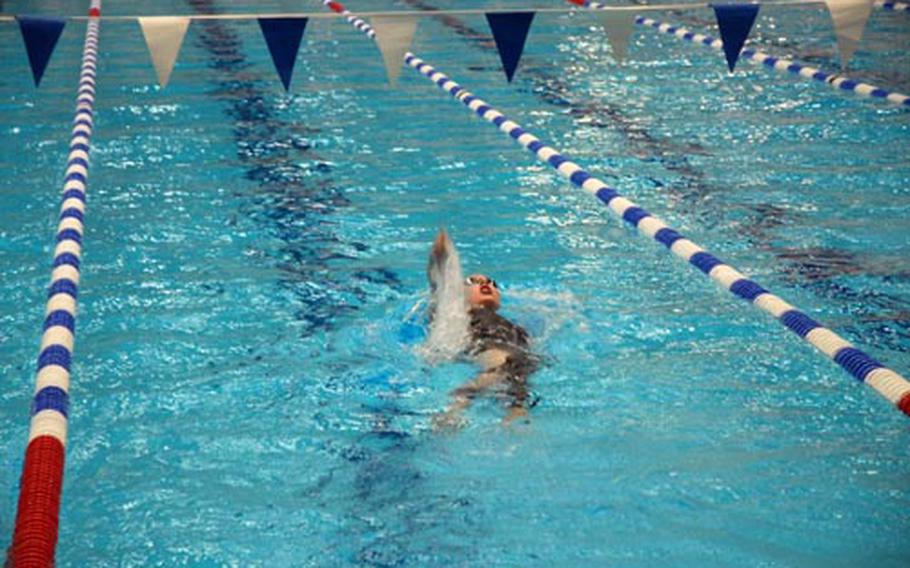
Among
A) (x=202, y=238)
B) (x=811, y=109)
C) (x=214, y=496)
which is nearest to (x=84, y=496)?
(x=214, y=496)

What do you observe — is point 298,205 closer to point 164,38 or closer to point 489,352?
point 164,38

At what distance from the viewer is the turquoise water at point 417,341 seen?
3.16 metres

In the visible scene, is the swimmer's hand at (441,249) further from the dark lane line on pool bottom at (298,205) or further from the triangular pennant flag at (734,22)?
the triangular pennant flag at (734,22)

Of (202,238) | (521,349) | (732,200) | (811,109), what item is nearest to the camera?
(521,349)

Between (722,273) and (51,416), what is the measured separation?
7.62ft

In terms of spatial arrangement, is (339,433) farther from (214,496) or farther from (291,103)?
(291,103)

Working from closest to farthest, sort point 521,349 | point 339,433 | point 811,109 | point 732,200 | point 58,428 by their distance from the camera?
point 58,428 < point 339,433 < point 521,349 < point 732,200 < point 811,109

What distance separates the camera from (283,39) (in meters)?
6.20

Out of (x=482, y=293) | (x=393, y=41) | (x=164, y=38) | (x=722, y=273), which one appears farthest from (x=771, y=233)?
(x=164, y=38)

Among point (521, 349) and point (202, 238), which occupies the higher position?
point (521, 349)

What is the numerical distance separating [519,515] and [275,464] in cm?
73

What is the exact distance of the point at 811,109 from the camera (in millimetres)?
7867

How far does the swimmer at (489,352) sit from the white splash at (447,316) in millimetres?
10

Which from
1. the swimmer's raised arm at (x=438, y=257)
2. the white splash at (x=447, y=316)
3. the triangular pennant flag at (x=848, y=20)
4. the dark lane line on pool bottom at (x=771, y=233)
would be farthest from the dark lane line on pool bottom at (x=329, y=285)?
the triangular pennant flag at (x=848, y=20)
